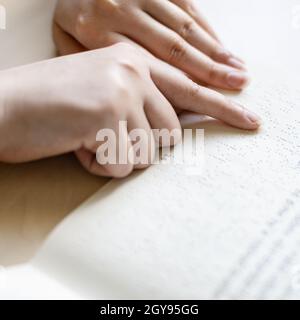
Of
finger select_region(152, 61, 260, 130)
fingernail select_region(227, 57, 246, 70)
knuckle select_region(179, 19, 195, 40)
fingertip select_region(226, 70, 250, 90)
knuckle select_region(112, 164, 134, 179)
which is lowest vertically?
knuckle select_region(112, 164, 134, 179)

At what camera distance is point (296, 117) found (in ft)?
1.87

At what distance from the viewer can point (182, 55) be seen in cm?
62

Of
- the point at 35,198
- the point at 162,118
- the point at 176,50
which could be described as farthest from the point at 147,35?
the point at 35,198

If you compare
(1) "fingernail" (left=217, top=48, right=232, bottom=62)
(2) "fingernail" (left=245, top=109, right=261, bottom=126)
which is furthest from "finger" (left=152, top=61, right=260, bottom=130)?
(1) "fingernail" (left=217, top=48, right=232, bottom=62)

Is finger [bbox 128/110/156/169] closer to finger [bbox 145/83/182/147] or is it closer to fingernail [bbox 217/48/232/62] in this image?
finger [bbox 145/83/182/147]

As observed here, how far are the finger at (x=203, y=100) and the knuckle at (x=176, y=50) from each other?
0.23 ft

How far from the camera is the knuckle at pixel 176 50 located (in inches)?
24.3

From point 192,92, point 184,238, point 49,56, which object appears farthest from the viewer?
point 49,56

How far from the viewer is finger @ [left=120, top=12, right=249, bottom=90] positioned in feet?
1.99

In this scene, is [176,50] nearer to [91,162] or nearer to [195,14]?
[195,14]

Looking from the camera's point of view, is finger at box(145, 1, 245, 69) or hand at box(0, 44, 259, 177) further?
finger at box(145, 1, 245, 69)

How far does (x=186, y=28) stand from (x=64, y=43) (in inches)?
6.5

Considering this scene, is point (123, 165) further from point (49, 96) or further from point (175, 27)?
point (175, 27)

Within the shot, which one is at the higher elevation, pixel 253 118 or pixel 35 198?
pixel 253 118
